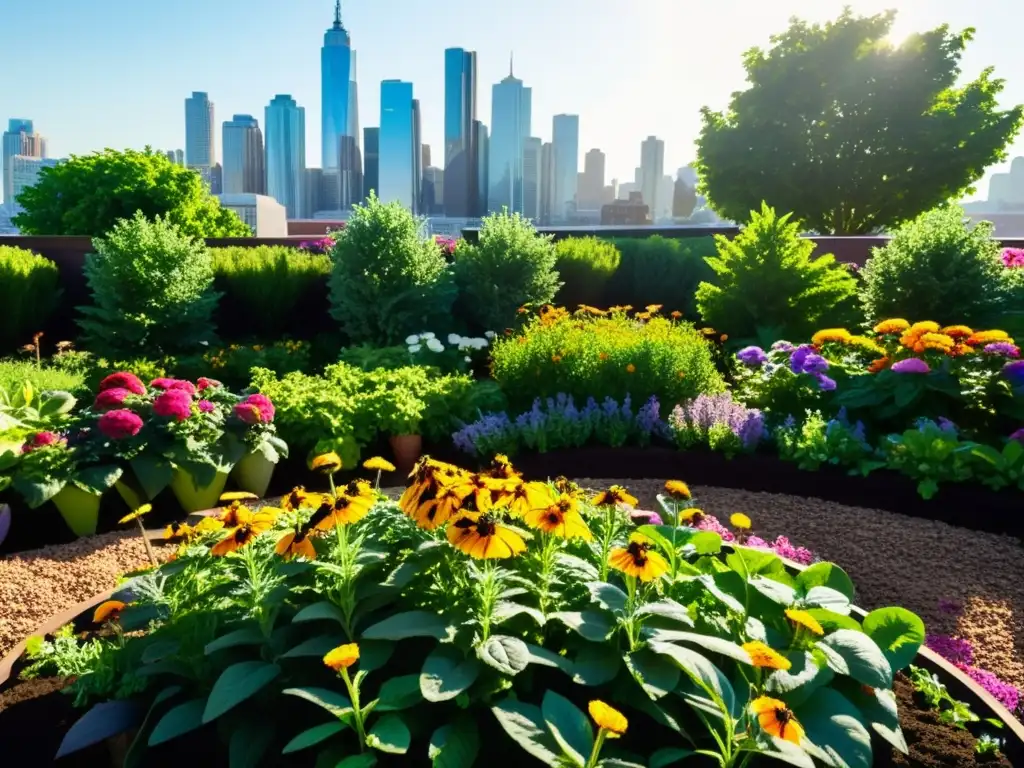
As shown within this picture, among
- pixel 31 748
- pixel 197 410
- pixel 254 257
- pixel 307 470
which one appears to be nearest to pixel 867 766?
pixel 31 748

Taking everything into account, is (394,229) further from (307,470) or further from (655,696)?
(655,696)

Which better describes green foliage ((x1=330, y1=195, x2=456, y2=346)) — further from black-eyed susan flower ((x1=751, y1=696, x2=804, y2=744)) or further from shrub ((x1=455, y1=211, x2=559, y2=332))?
black-eyed susan flower ((x1=751, y1=696, x2=804, y2=744))

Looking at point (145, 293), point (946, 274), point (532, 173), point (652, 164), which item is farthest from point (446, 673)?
point (652, 164)

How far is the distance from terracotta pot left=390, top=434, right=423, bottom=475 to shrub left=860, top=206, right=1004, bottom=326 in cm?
426

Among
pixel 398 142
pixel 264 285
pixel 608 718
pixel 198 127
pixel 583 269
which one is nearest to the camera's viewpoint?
pixel 608 718

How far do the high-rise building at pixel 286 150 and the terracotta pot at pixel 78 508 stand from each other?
267ft

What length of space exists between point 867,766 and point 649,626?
51 centimetres

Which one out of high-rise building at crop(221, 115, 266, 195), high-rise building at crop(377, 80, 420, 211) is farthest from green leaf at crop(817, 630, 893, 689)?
high-rise building at crop(221, 115, 266, 195)

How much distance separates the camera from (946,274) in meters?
6.49

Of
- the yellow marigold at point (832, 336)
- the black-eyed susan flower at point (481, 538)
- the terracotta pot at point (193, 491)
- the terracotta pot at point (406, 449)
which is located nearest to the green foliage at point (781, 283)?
the yellow marigold at point (832, 336)

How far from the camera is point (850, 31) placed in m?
22.9

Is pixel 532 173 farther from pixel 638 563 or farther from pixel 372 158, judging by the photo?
pixel 638 563

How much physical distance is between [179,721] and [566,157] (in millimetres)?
100550

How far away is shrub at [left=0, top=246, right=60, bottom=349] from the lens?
759 centimetres
